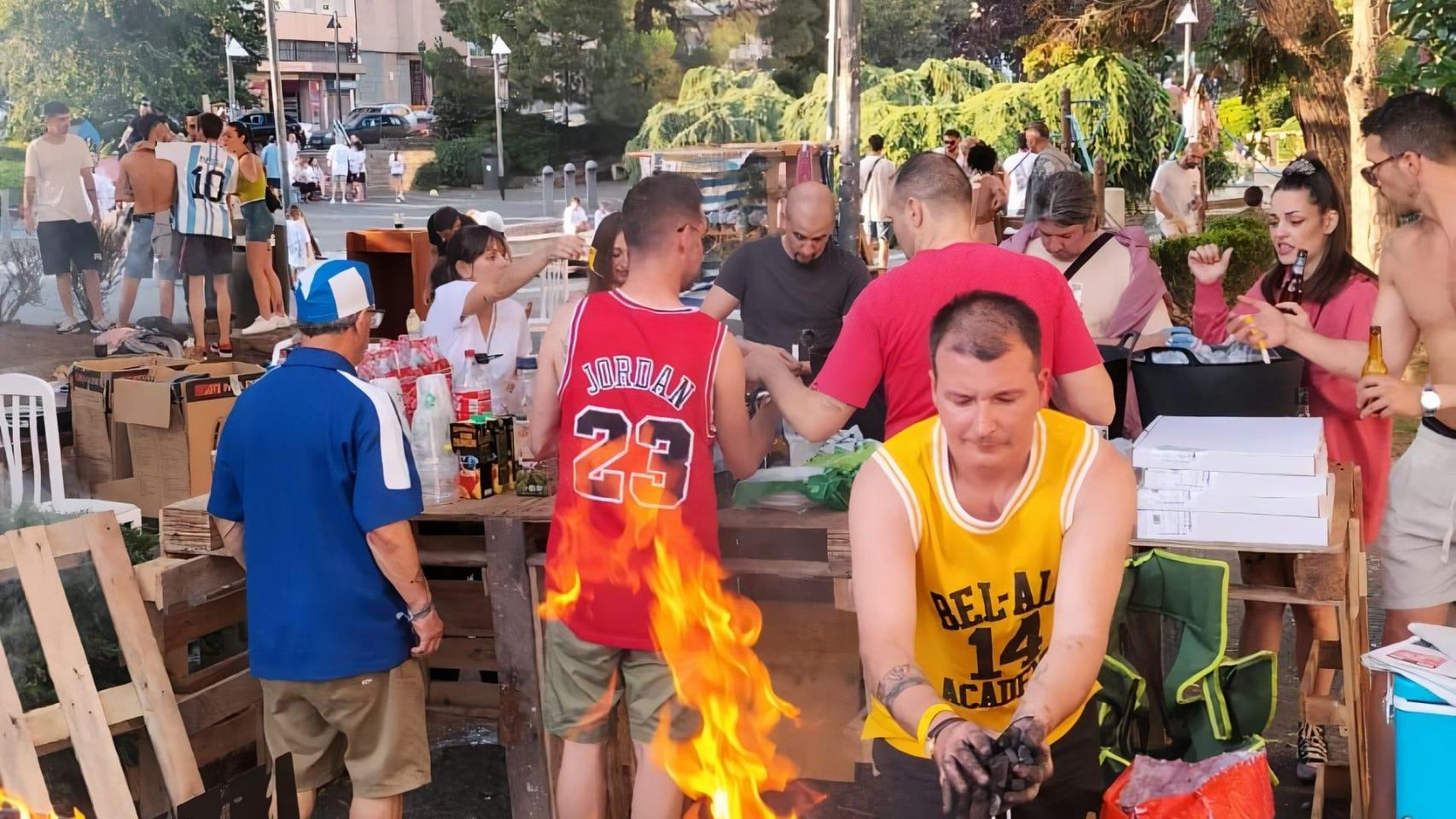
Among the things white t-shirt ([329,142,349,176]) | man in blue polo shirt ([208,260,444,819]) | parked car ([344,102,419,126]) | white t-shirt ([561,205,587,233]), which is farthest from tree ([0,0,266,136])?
man in blue polo shirt ([208,260,444,819])

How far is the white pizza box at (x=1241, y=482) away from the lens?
369 centimetres

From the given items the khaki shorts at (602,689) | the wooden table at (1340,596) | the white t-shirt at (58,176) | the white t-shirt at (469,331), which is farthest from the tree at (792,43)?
the khaki shorts at (602,689)

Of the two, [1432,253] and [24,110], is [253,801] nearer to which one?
[1432,253]

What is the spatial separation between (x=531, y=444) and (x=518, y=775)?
1070mm

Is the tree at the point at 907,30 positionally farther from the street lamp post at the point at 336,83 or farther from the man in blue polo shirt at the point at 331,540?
the man in blue polo shirt at the point at 331,540

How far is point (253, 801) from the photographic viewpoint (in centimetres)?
307

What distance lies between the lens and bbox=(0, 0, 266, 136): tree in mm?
15258

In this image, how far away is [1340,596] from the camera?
3.75 meters

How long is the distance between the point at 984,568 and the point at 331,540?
1768 mm

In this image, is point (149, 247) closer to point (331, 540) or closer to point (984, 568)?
point (331, 540)

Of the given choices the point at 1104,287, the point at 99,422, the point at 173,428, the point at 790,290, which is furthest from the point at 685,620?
the point at 99,422

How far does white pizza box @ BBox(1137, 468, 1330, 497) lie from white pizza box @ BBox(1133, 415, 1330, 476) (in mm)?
14

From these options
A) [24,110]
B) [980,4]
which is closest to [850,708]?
[24,110]

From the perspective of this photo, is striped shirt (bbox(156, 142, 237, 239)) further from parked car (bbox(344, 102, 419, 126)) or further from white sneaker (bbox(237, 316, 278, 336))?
parked car (bbox(344, 102, 419, 126))
